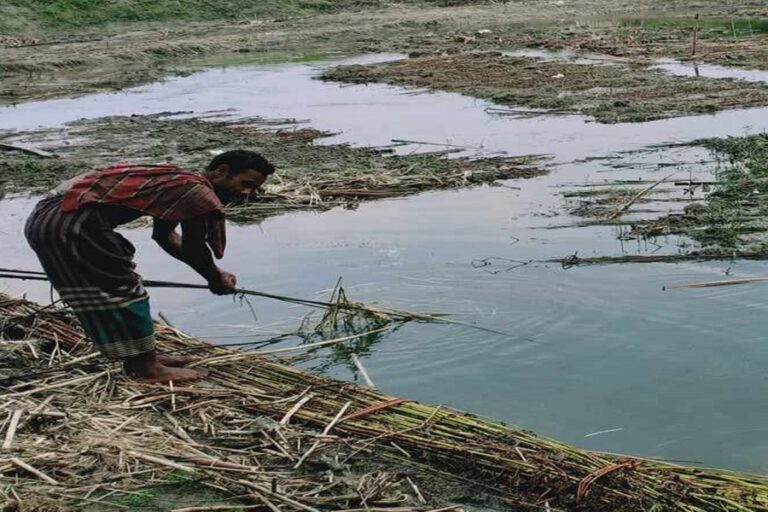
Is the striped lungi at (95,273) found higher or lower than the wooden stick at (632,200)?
higher

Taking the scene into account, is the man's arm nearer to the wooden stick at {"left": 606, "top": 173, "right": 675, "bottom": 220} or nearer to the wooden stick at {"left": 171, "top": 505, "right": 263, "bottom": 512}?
the wooden stick at {"left": 171, "top": 505, "right": 263, "bottom": 512}

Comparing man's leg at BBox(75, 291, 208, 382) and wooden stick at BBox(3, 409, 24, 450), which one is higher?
man's leg at BBox(75, 291, 208, 382)

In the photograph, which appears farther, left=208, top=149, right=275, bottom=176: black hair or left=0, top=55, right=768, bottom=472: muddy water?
left=0, top=55, right=768, bottom=472: muddy water

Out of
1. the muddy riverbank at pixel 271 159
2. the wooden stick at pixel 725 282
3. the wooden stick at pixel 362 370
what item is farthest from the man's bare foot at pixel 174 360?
the muddy riverbank at pixel 271 159

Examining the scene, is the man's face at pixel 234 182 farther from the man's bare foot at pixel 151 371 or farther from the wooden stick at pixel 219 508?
the wooden stick at pixel 219 508

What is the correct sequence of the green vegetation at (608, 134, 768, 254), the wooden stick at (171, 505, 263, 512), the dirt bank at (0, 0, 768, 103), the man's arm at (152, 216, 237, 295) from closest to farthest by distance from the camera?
the wooden stick at (171, 505, 263, 512) → the man's arm at (152, 216, 237, 295) → the green vegetation at (608, 134, 768, 254) → the dirt bank at (0, 0, 768, 103)

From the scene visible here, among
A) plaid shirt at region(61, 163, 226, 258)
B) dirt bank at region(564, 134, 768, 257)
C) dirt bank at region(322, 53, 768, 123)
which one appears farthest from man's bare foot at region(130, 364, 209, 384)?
dirt bank at region(322, 53, 768, 123)

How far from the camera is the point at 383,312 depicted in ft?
19.3

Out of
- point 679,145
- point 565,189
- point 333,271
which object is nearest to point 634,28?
point 679,145

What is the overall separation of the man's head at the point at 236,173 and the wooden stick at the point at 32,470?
137 centimetres

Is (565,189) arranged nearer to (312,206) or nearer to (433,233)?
(433,233)

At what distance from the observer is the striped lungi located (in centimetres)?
412

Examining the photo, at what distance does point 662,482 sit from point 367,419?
115 centimetres

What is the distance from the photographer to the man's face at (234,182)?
4.27m
